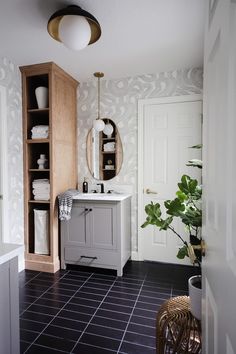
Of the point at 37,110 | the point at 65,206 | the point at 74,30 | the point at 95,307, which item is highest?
the point at 74,30

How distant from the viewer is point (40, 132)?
2770mm

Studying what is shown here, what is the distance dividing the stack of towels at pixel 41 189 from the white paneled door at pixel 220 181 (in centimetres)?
219

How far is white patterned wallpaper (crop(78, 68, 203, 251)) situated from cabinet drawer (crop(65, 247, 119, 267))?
51 cm

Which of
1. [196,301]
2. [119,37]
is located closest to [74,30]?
[119,37]

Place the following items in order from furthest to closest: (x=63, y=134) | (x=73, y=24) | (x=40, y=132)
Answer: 1. (x=63, y=134)
2. (x=40, y=132)
3. (x=73, y=24)

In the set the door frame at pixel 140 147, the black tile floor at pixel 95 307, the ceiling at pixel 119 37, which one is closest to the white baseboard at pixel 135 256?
the door frame at pixel 140 147

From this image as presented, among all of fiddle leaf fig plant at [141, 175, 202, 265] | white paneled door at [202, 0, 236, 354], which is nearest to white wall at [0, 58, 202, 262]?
fiddle leaf fig plant at [141, 175, 202, 265]

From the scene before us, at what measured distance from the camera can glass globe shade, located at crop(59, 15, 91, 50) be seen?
5.55ft

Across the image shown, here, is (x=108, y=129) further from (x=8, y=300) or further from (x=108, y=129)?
(x=8, y=300)

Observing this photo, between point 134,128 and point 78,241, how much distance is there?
1.57 meters

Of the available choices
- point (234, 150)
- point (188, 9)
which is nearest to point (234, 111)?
point (234, 150)

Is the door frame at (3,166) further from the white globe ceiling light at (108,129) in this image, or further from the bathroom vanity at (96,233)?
the white globe ceiling light at (108,129)

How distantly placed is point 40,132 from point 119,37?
4.40ft

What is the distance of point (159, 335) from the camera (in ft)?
3.97
